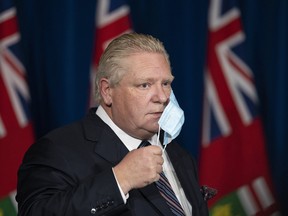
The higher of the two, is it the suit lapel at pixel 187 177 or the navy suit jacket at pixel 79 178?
the navy suit jacket at pixel 79 178

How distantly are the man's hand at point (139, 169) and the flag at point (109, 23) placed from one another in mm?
1104

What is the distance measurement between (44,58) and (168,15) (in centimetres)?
52

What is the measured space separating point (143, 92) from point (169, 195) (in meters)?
0.25

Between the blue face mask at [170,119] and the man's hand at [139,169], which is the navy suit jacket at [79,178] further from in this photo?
the blue face mask at [170,119]

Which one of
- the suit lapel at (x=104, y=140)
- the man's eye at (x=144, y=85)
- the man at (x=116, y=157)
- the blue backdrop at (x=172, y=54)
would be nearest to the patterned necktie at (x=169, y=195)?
the man at (x=116, y=157)

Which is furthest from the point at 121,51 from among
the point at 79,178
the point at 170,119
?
→ the point at 79,178

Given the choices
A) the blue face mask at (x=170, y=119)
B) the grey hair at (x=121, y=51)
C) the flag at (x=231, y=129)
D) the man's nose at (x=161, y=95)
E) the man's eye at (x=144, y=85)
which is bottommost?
the flag at (x=231, y=129)

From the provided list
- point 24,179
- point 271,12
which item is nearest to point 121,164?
point 24,179

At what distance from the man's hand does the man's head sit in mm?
181

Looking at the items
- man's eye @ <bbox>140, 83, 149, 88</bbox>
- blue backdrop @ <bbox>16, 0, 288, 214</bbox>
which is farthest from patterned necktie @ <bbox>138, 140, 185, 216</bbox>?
blue backdrop @ <bbox>16, 0, 288, 214</bbox>

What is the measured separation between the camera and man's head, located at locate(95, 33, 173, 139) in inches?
51.9

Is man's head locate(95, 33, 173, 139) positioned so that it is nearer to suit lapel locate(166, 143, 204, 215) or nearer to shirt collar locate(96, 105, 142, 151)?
shirt collar locate(96, 105, 142, 151)

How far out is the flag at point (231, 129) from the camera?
2.36 meters

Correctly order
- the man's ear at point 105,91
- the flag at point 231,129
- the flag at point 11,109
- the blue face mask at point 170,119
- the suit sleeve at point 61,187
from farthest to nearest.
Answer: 1. the flag at point 231,129
2. the flag at point 11,109
3. the man's ear at point 105,91
4. the blue face mask at point 170,119
5. the suit sleeve at point 61,187
